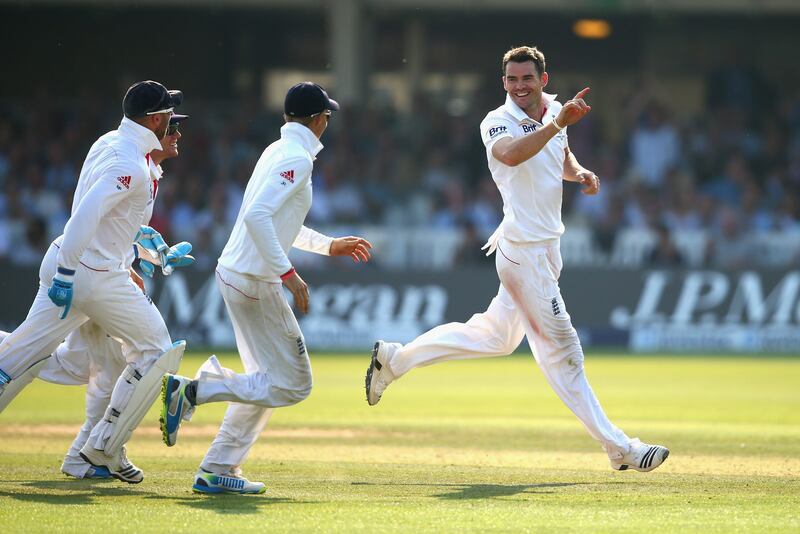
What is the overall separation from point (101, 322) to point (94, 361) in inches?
32.3

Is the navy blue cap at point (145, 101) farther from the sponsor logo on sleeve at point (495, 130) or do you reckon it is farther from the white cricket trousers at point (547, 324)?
the white cricket trousers at point (547, 324)

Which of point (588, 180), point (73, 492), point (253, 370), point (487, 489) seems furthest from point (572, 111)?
point (73, 492)

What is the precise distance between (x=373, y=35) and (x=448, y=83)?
2.07 meters

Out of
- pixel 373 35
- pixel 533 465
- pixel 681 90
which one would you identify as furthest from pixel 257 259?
pixel 681 90

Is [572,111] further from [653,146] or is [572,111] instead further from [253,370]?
[653,146]

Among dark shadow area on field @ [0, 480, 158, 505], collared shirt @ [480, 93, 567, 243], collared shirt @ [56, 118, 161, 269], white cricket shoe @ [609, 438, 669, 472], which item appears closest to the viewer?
dark shadow area on field @ [0, 480, 158, 505]

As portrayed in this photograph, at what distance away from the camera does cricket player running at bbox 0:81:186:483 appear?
25.1 ft

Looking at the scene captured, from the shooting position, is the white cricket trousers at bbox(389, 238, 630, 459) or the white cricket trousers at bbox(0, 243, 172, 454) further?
the white cricket trousers at bbox(389, 238, 630, 459)

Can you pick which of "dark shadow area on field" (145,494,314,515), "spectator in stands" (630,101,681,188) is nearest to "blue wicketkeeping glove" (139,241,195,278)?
"dark shadow area on field" (145,494,314,515)

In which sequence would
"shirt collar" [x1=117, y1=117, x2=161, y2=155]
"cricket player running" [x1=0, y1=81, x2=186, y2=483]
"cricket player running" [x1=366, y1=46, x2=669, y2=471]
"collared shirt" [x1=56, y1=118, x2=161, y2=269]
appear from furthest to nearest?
"cricket player running" [x1=366, y1=46, x2=669, y2=471] → "shirt collar" [x1=117, y1=117, x2=161, y2=155] → "cricket player running" [x1=0, y1=81, x2=186, y2=483] → "collared shirt" [x1=56, y1=118, x2=161, y2=269]

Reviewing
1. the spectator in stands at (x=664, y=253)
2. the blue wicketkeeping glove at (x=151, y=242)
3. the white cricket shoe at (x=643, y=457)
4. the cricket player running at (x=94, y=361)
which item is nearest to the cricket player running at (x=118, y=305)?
the cricket player running at (x=94, y=361)

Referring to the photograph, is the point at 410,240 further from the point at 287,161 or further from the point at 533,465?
the point at 287,161

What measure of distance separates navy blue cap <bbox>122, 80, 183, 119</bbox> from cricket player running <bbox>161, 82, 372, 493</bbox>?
0.79 m

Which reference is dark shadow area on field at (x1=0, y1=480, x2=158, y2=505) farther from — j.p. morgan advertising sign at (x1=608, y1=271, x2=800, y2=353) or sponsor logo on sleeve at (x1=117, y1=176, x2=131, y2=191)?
j.p. morgan advertising sign at (x1=608, y1=271, x2=800, y2=353)
